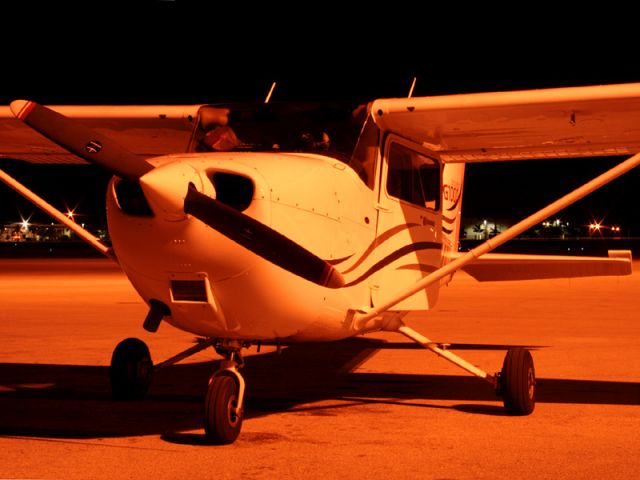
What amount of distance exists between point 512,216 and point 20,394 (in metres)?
167

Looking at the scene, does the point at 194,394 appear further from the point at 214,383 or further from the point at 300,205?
the point at 300,205

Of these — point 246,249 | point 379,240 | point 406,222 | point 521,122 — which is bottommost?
point 246,249

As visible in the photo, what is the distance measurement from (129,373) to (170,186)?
9.30 ft

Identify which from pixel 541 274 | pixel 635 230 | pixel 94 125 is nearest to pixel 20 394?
pixel 94 125

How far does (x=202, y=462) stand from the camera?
5945mm

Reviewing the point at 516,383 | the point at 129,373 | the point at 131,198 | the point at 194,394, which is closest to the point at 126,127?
the point at 129,373

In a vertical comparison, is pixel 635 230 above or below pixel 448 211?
above

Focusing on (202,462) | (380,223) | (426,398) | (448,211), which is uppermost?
(448,211)

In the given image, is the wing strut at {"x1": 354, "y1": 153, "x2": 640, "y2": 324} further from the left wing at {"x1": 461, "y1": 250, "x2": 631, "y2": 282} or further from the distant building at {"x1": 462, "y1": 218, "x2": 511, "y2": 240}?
the distant building at {"x1": 462, "y1": 218, "x2": 511, "y2": 240}

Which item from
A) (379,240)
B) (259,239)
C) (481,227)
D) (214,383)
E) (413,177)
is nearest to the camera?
(259,239)

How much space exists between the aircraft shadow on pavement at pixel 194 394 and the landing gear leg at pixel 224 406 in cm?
36

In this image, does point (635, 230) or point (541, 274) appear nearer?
point (541, 274)

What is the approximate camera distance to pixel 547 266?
415 inches

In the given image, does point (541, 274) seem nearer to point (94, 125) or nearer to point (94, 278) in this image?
point (94, 125)
